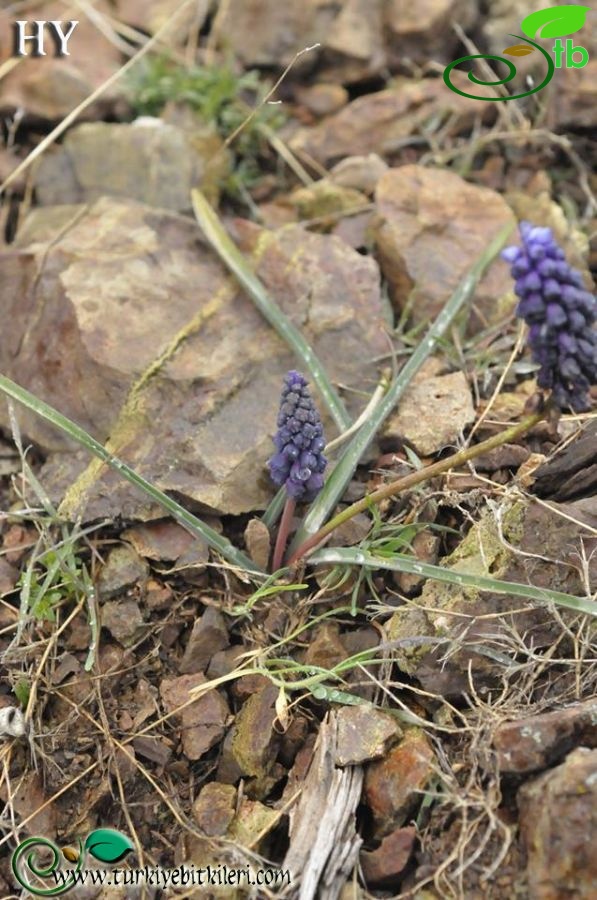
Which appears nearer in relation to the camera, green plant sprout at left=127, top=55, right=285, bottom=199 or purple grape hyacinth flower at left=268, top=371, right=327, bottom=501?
purple grape hyacinth flower at left=268, top=371, right=327, bottom=501

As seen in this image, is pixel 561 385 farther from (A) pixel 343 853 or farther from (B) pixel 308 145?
(B) pixel 308 145

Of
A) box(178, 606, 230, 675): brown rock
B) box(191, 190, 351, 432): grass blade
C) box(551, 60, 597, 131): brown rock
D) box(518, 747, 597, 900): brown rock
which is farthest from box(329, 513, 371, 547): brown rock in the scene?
box(551, 60, 597, 131): brown rock

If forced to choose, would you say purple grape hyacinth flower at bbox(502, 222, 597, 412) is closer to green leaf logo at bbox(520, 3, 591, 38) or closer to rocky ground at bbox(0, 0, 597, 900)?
rocky ground at bbox(0, 0, 597, 900)

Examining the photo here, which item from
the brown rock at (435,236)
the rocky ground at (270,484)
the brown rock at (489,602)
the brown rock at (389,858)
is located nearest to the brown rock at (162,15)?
the rocky ground at (270,484)

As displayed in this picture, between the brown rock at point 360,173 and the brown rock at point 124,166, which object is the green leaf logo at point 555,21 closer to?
the brown rock at point 360,173

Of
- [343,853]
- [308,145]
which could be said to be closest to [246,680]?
[343,853]
